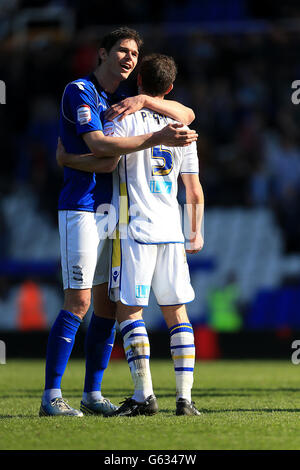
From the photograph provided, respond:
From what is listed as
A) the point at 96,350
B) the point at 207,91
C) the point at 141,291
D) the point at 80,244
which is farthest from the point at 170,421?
the point at 207,91

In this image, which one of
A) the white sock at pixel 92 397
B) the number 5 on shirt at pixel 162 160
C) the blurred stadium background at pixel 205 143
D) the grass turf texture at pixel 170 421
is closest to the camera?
the grass turf texture at pixel 170 421

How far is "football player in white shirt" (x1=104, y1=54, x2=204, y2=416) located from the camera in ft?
15.6

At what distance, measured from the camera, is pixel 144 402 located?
15.5ft

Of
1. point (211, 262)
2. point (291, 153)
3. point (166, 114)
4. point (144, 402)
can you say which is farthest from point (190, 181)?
point (291, 153)

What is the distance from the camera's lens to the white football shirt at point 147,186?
482 centimetres

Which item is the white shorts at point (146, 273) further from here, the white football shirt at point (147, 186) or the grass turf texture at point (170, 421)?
the grass turf texture at point (170, 421)

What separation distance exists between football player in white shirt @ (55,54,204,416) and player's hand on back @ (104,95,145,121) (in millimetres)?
38

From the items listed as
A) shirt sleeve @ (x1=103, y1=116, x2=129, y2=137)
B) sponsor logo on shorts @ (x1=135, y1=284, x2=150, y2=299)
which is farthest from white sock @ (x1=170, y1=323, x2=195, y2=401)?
shirt sleeve @ (x1=103, y1=116, x2=129, y2=137)

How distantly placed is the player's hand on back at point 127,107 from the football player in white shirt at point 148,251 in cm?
4

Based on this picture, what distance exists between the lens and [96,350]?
16.9ft

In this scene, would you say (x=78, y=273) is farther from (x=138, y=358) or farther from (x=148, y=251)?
(x=138, y=358)

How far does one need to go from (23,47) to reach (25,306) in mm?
4993

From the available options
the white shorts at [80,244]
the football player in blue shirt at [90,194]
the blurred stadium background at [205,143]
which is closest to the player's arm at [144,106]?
the football player in blue shirt at [90,194]

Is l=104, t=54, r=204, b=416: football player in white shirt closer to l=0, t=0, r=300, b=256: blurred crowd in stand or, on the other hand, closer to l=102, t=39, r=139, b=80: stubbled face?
l=102, t=39, r=139, b=80: stubbled face
